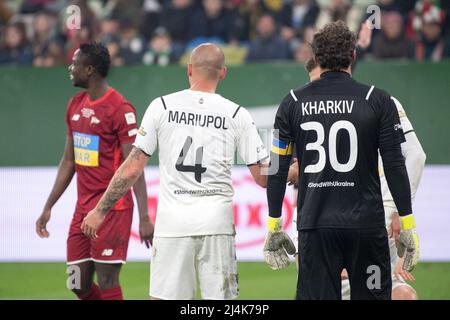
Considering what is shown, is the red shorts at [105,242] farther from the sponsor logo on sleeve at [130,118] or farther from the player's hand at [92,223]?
the player's hand at [92,223]

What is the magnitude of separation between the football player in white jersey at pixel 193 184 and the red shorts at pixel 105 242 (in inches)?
55.1

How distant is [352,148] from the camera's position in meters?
5.84

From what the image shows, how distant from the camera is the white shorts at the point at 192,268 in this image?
6453mm

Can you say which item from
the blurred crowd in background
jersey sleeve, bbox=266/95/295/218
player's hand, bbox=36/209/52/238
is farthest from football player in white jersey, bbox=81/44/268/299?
the blurred crowd in background

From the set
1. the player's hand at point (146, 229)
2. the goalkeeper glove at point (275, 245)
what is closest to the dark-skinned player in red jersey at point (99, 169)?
the player's hand at point (146, 229)

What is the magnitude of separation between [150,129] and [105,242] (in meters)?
1.72

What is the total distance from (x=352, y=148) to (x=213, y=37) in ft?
32.1

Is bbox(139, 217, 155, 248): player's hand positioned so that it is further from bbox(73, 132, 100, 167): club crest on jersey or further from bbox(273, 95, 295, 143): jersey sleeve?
bbox(273, 95, 295, 143): jersey sleeve

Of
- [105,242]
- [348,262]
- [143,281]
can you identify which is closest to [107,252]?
A: [105,242]

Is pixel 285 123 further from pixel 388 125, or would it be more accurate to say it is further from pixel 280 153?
pixel 388 125

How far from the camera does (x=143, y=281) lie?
11281mm

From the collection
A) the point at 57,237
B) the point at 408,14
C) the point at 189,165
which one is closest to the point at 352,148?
the point at 189,165

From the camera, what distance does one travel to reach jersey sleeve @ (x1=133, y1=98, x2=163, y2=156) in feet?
21.3

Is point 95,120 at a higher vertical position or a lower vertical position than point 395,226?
higher
